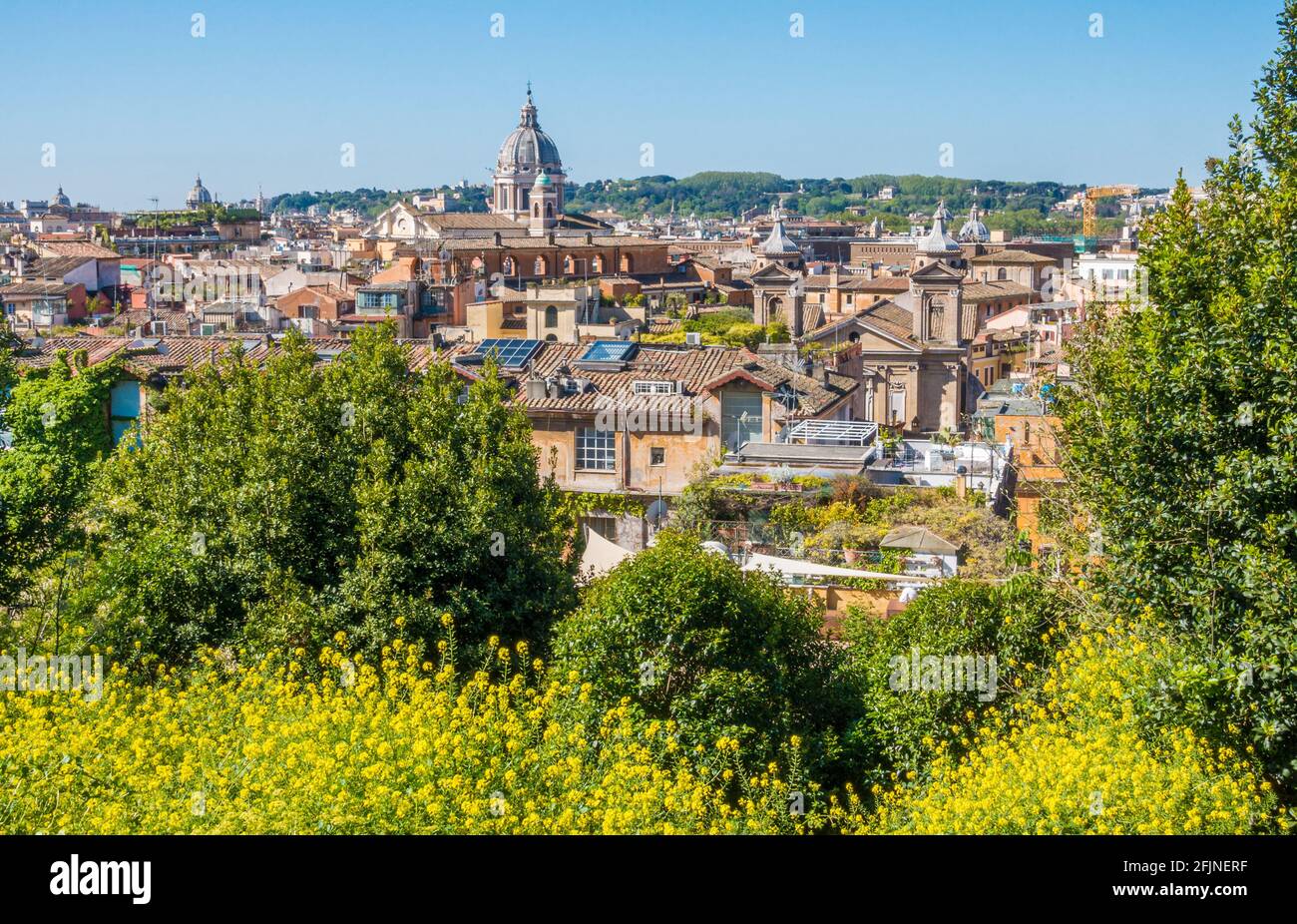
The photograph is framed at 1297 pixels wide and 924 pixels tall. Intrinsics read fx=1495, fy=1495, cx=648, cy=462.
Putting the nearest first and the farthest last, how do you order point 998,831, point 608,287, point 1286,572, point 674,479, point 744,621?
point 998,831, point 1286,572, point 744,621, point 674,479, point 608,287

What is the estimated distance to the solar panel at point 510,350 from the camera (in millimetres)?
25500

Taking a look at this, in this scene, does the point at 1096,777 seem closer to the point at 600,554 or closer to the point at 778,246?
the point at 600,554

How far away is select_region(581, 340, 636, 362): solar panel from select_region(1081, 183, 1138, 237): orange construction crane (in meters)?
87.0

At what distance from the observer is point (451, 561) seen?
12.9m

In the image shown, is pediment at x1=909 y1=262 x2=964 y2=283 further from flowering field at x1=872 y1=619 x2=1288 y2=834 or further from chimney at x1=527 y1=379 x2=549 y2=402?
flowering field at x1=872 y1=619 x2=1288 y2=834

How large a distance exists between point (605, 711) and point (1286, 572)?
4699 mm

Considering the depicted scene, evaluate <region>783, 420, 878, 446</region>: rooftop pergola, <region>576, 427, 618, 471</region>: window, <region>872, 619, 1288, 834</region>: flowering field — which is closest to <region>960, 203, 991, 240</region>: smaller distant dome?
<region>783, 420, 878, 446</region>: rooftop pergola

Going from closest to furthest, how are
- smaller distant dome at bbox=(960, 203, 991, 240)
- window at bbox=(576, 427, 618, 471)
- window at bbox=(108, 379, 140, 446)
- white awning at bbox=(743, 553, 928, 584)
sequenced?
white awning at bbox=(743, 553, 928, 584) → window at bbox=(576, 427, 618, 471) → window at bbox=(108, 379, 140, 446) → smaller distant dome at bbox=(960, 203, 991, 240)

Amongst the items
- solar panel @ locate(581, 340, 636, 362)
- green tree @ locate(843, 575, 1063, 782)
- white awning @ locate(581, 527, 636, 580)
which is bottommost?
white awning @ locate(581, 527, 636, 580)

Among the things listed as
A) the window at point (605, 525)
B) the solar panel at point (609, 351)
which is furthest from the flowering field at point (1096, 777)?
the solar panel at point (609, 351)

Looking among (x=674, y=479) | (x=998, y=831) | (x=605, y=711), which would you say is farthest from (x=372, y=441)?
(x=674, y=479)

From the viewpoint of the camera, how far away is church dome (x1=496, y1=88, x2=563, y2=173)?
117 meters

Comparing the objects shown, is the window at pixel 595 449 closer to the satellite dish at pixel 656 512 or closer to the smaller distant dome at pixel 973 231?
the satellite dish at pixel 656 512

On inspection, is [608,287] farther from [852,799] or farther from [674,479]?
[852,799]
